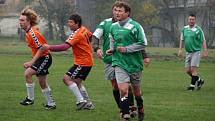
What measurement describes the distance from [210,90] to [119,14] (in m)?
6.90

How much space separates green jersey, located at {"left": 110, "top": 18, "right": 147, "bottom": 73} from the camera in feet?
28.0

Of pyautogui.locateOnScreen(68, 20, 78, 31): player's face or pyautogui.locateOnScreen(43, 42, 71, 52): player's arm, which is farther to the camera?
pyautogui.locateOnScreen(68, 20, 78, 31): player's face

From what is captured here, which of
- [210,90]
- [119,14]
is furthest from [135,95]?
[210,90]

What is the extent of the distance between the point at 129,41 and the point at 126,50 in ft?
0.61

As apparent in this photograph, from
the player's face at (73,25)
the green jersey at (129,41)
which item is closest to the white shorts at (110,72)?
the green jersey at (129,41)

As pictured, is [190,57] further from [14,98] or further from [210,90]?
[14,98]

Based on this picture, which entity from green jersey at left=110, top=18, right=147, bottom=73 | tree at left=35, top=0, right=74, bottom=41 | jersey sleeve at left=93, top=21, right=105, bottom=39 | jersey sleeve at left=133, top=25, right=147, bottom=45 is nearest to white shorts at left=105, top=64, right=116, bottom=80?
jersey sleeve at left=93, top=21, right=105, bottom=39

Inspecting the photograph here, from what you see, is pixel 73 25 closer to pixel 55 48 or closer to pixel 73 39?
pixel 73 39

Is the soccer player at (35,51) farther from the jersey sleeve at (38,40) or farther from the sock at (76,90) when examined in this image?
the sock at (76,90)

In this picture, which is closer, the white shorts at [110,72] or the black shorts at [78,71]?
the white shorts at [110,72]

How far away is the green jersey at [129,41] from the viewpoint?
853cm

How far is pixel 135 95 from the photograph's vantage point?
886 cm

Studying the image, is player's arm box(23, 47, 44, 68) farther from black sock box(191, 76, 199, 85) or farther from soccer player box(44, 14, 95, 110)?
black sock box(191, 76, 199, 85)

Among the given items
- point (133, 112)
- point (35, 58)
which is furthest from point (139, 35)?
point (35, 58)
